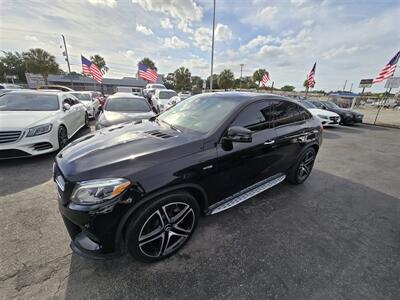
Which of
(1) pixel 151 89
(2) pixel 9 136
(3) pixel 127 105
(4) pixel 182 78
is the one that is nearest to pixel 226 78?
(4) pixel 182 78

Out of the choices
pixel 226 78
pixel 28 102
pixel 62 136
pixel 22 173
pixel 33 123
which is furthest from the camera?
pixel 226 78

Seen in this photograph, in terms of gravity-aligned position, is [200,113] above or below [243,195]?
above

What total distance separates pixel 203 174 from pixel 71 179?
4.08ft

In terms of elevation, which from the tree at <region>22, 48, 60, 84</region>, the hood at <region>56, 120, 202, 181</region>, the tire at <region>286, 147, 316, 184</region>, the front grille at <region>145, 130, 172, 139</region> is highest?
the tree at <region>22, 48, 60, 84</region>

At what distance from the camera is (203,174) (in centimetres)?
204

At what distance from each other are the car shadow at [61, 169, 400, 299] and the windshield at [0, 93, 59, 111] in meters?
4.59

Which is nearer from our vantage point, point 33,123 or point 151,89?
point 33,123

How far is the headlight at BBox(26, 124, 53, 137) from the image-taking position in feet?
12.8

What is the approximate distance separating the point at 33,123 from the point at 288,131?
5.10 metres

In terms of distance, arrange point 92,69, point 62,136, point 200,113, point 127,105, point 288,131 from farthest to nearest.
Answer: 1. point 92,69
2. point 127,105
3. point 62,136
4. point 288,131
5. point 200,113

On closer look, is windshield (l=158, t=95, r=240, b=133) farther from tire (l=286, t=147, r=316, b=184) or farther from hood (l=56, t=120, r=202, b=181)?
tire (l=286, t=147, r=316, b=184)

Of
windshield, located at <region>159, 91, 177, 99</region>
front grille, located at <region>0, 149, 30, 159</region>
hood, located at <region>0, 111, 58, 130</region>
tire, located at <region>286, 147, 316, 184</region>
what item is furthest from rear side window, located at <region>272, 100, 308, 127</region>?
windshield, located at <region>159, 91, 177, 99</region>

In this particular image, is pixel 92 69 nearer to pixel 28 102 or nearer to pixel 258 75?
pixel 28 102

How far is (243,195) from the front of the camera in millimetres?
2609
